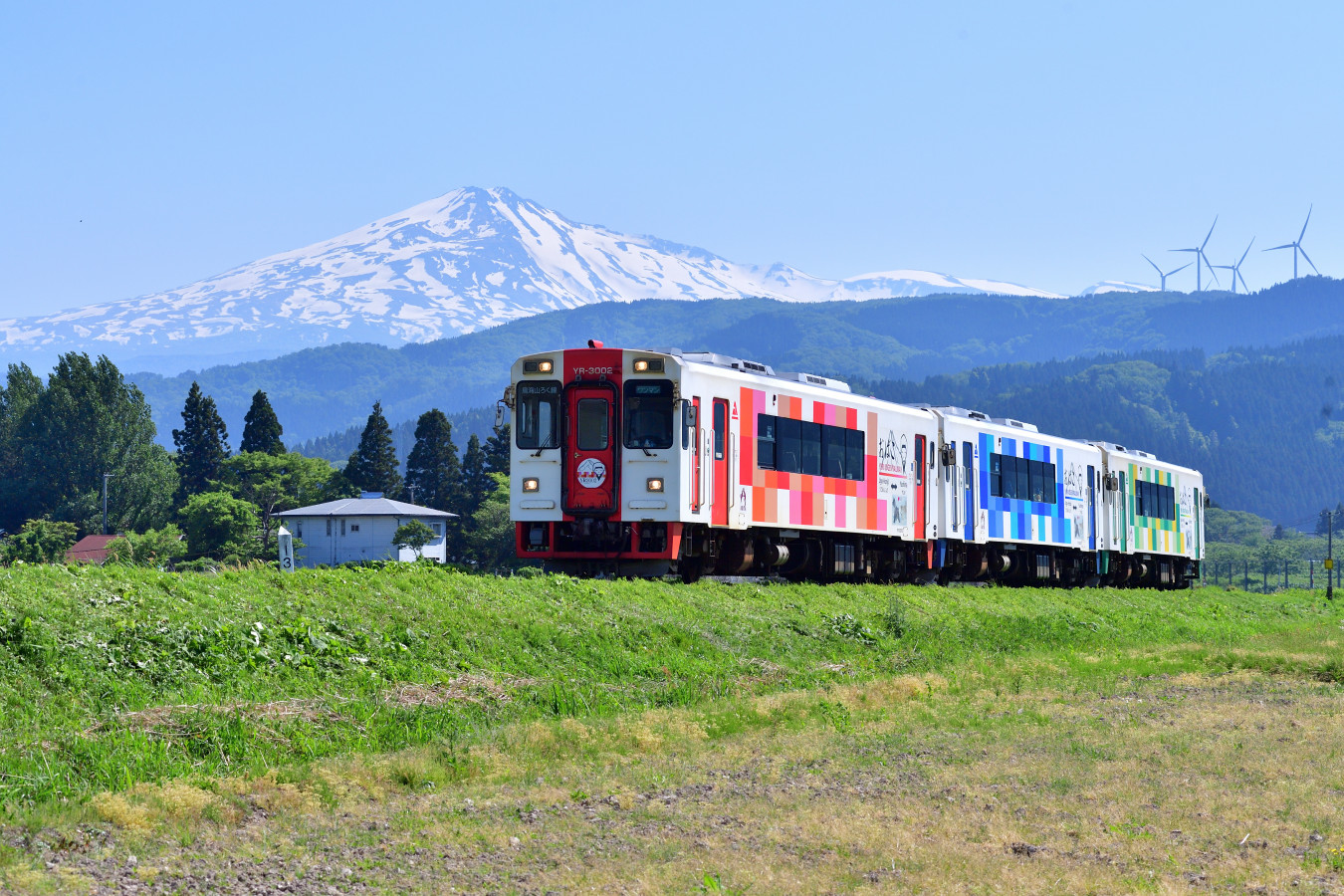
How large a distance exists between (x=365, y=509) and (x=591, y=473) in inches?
3437

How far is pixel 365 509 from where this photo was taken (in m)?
109

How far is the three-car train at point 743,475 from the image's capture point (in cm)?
2444

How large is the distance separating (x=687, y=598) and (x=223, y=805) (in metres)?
12.4

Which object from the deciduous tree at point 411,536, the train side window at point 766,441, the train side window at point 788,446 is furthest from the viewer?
the deciduous tree at point 411,536

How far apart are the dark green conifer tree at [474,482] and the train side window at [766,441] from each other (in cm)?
9048

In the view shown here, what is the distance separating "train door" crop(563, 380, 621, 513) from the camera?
80.6 ft

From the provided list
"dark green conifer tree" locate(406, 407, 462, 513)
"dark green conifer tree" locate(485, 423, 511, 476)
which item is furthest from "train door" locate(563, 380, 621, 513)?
"dark green conifer tree" locate(406, 407, 462, 513)

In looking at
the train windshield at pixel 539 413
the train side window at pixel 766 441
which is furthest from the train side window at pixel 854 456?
the train windshield at pixel 539 413

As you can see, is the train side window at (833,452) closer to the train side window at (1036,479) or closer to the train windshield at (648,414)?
the train windshield at (648,414)

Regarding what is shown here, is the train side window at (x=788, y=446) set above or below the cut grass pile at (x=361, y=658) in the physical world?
above

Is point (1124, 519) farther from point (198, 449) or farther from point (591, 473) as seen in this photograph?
point (198, 449)

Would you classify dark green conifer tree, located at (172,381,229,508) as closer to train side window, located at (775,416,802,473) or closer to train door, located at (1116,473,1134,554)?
train door, located at (1116,473,1134,554)

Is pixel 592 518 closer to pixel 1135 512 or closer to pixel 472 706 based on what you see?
pixel 472 706

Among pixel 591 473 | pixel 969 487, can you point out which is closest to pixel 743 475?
pixel 591 473
